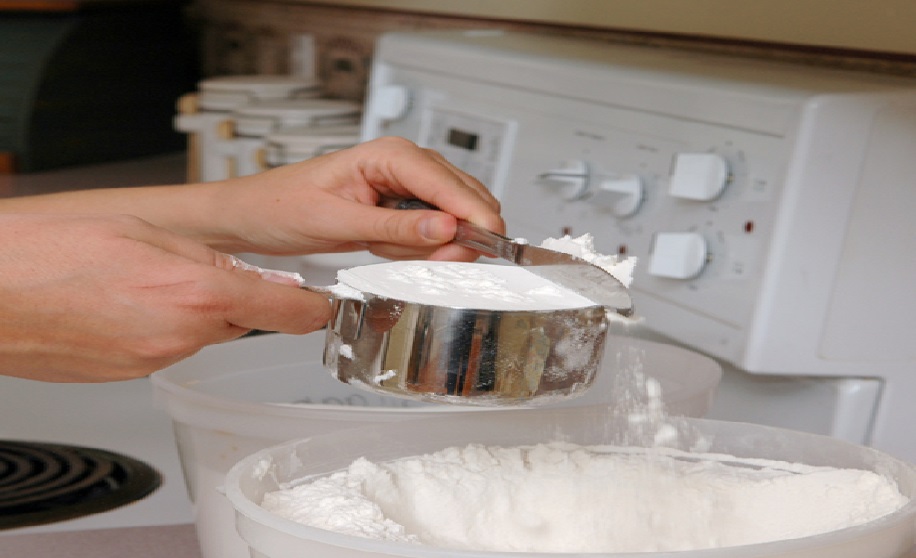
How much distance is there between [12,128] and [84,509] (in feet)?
4.97

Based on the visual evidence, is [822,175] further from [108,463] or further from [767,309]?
[108,463]

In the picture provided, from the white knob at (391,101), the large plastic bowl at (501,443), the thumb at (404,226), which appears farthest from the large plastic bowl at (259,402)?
the white knob at (391,101)

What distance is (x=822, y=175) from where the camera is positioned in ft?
2.44

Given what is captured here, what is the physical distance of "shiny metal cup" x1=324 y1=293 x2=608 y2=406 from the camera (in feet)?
1.83

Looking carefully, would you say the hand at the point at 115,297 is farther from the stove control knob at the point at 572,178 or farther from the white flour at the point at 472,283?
the stove control knob at the point at 572,178

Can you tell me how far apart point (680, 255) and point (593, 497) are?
0.24 metres

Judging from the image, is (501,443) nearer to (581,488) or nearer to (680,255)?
(581,488)

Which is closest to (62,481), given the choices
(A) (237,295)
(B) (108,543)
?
(B) (108,543)

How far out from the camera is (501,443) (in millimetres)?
705

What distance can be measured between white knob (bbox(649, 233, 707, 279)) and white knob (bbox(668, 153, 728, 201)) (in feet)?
0.11

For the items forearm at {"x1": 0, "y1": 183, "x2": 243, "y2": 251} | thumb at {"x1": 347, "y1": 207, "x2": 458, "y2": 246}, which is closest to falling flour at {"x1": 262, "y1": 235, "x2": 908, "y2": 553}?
thumb at {"x1": 347, "y1": 207, "x2": 458, "y2": 246}

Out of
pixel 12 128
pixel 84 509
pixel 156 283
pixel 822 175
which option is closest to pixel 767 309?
pixel 822 175

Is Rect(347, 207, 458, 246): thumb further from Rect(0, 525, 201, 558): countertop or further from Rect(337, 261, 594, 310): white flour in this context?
Rect(0, 525, 201, 558): countertop

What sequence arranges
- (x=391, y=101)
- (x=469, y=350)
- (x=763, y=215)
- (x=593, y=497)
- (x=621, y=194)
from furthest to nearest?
1. (x=391, y=101)
2. (x=621, y=194)
3. (x=763, y=215)
4. (x=593, y=497)
5. (x=469, y=350)
